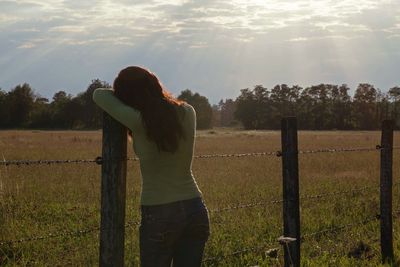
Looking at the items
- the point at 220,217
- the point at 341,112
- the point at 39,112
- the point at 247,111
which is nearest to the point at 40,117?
the point at 39,112

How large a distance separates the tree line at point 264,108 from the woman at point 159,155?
3409 inches

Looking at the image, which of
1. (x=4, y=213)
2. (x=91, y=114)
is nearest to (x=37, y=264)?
(x=4, y=213)

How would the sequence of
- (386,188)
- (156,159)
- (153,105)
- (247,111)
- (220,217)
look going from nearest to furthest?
(153,105) → (156,159) → (386,188) → (220,217) → (247,111)

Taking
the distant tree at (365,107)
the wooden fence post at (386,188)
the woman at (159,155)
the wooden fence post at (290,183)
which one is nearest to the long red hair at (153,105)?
the woman at (159,155)

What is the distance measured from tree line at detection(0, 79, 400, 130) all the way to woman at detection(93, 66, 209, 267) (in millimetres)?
86580

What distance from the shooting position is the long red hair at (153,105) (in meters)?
3.38

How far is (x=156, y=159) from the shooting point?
3480mm

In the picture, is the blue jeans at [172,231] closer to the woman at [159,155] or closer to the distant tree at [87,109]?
the woman at [159,155]

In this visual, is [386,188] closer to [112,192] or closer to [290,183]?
[290,183]

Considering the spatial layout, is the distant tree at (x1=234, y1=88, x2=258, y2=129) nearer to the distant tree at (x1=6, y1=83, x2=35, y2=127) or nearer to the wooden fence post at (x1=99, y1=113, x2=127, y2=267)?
the distant tree at (x1=6, y1=83, x2=35, y2=127)

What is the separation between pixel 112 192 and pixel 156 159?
446 millimetres

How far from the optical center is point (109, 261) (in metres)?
3.74

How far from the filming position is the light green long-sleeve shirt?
345 cm

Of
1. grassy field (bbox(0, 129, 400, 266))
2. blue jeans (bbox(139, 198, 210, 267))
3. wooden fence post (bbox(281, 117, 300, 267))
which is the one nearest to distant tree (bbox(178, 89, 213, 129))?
grassy field (bbox(0, 129, 400, 266))
